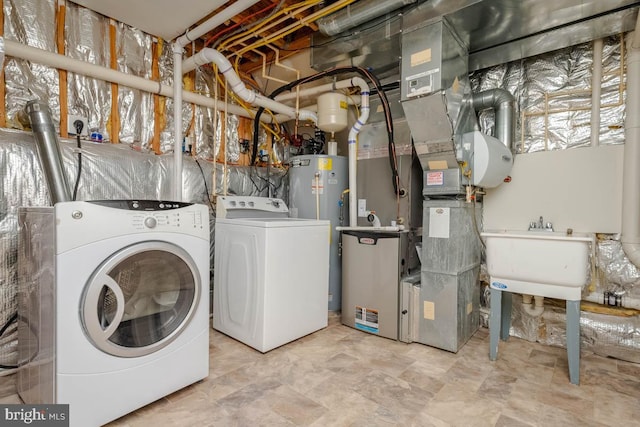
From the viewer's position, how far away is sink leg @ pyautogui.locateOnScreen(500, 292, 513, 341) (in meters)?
2.45

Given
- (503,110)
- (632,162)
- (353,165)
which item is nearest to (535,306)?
(632,162)

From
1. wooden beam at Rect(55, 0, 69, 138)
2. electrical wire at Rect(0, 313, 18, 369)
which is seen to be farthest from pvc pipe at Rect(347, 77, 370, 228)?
electrical wire at Rect(0, 313, 18, 369)

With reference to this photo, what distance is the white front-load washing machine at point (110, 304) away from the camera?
4.34 feet

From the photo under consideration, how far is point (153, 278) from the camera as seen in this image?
164 cm

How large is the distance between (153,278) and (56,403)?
1.95 ft

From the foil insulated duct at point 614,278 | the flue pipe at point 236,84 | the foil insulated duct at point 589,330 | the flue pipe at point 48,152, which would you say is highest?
the flue pipe at point 236,84

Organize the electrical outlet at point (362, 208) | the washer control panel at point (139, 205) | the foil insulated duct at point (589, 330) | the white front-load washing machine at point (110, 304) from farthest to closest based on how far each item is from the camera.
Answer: the electrical outlet at point (362, 208) → the foil insulated duct at point (589, 330) → the washer control panel at point (139, 205) → the white front-load washing machine at point (110, 304)

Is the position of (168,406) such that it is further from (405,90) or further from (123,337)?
(405,90)

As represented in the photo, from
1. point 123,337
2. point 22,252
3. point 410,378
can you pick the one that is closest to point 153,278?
point 123,337

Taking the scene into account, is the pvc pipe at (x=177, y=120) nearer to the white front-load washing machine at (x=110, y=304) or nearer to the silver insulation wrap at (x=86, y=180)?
the silver insulation wrap at (x=86, y=180)

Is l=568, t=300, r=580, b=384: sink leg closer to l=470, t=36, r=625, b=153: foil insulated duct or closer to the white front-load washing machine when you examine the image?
l=470, t=36, r=625, b=153: foil insulated duct

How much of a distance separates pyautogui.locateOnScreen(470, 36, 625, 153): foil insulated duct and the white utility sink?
0.86 metres

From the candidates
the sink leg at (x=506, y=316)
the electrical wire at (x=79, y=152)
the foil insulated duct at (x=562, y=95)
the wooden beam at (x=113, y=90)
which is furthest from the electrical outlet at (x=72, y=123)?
the sink leg at (x=506, y=316)

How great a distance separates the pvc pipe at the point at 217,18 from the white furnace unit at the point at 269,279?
1312mm
